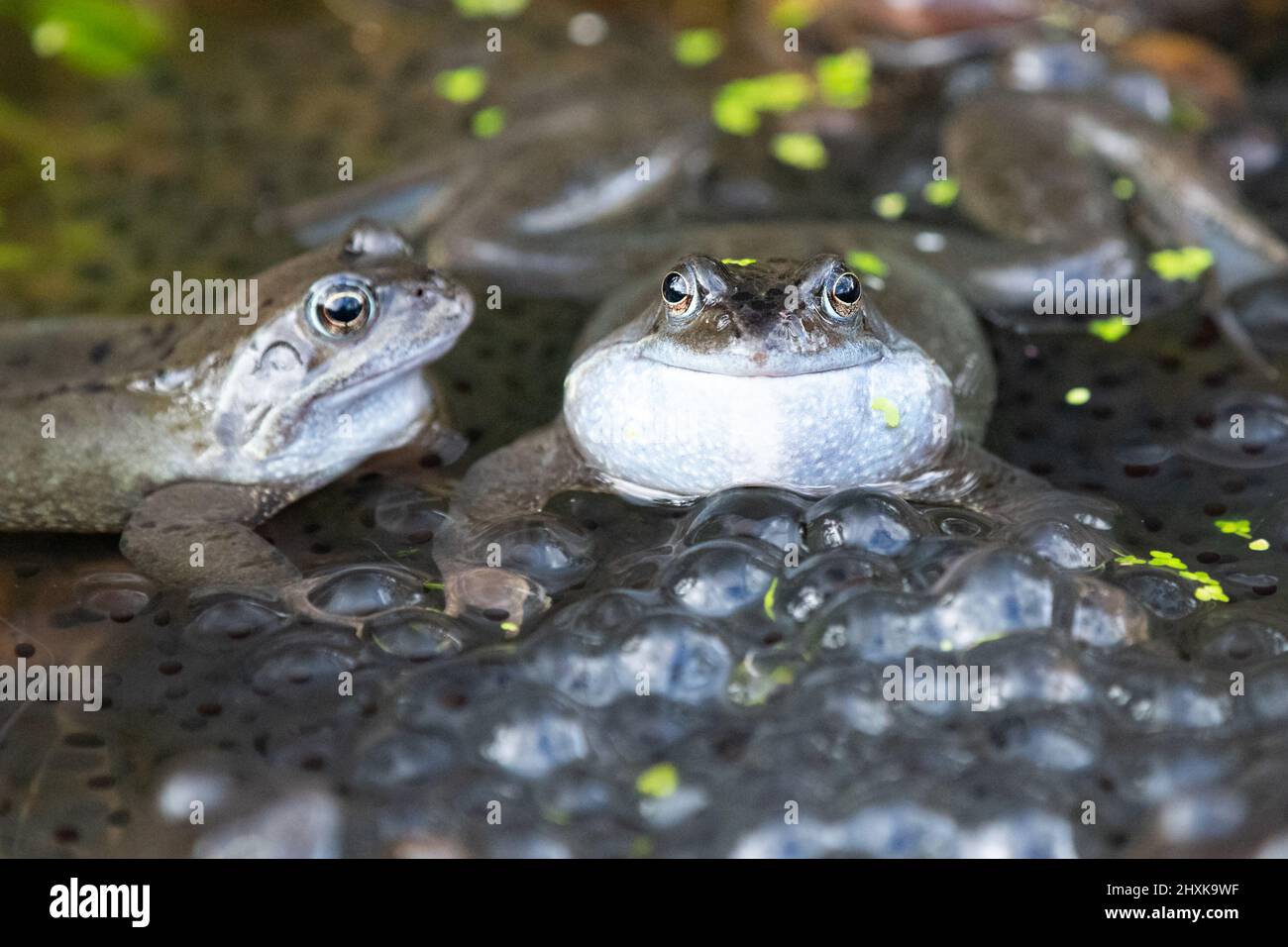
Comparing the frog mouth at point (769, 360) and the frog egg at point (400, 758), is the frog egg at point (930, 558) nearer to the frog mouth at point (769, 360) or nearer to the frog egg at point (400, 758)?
the frog mouth at point (769, 360)

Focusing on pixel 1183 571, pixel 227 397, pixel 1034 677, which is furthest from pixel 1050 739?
pixel 227 397

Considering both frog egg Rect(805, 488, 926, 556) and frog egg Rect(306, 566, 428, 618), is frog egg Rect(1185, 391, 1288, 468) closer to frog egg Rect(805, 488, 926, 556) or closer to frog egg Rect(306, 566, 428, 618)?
frog egg Rect(805, 488, 926, 556)

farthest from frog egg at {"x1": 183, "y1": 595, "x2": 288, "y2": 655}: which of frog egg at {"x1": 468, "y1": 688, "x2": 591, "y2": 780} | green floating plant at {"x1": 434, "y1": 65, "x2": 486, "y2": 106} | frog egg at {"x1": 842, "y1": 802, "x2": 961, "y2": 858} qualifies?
green floating plant at {"x1": 434, "y1": 65, "x2": 486, "y2": 106}

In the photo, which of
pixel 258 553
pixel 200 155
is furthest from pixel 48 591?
pixel 200 155

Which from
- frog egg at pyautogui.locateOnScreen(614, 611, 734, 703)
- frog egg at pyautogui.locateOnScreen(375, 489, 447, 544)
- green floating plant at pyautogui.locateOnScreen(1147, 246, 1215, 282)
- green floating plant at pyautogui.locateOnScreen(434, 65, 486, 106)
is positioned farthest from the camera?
green floating plant at pyautogui.locateOnScreen(434, 65, 486, 106)

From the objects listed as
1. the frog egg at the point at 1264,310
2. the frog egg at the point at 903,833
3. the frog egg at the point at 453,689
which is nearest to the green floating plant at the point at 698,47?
the frog egg at the point at 1264,310
